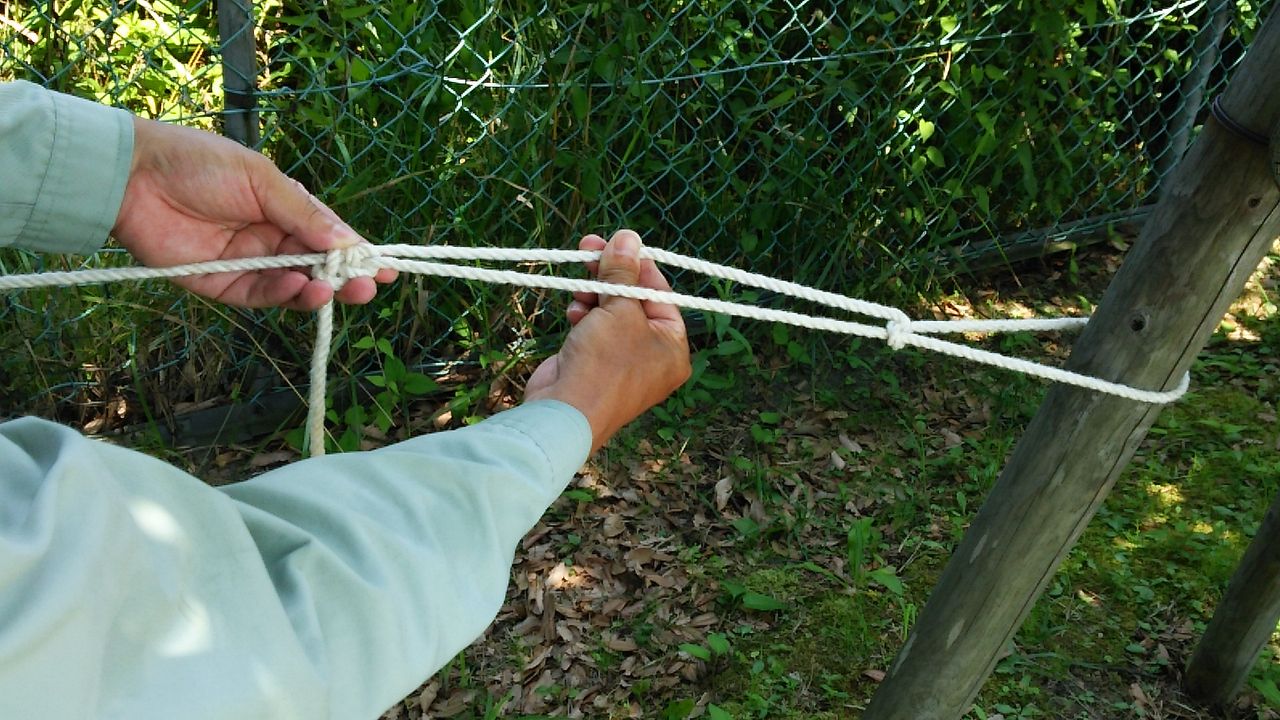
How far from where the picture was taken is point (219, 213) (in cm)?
149

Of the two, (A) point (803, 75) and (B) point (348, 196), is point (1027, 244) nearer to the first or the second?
(A) point (803, 75)

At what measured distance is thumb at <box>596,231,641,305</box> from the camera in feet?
5.21

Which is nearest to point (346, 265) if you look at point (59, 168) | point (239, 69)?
point (59, 168)

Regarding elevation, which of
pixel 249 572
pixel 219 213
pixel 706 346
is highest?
pixel 219 213

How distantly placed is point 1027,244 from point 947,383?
2.60 ft

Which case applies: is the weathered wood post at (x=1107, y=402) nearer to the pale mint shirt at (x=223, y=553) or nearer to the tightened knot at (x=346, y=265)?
the pale mint shirt at (x=223, y=553)

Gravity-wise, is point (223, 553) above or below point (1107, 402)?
below

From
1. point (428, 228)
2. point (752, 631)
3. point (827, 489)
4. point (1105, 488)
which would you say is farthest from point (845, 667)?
point (428, 228)

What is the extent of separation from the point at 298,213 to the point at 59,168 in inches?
11.7

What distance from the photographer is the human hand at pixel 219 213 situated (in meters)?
1.43

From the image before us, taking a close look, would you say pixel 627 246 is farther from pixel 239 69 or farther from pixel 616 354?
pixel 239 69

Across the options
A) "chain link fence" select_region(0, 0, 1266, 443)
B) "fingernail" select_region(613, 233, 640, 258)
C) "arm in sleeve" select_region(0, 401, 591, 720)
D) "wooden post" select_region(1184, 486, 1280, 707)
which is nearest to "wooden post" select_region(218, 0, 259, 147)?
"chain link fence" select_region(0, 0, 1266, 443)

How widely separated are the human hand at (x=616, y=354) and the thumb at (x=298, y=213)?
323 millimetres

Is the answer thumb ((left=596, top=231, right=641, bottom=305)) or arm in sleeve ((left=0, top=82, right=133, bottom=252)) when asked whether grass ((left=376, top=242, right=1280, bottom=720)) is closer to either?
thumb ((left=596, top=231, right=641, bottom=305))
